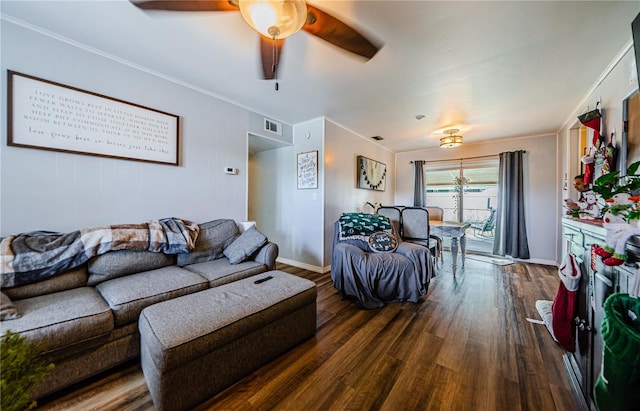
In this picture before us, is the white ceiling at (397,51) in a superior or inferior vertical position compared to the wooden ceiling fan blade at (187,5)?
superior

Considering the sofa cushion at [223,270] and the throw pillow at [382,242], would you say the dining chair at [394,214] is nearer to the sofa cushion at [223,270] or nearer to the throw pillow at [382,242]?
the throw pillow at [382,242]

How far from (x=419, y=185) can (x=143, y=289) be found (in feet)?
17.2

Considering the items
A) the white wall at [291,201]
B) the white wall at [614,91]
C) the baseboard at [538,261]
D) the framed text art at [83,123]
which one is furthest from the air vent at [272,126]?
the baseboard at [538,261]

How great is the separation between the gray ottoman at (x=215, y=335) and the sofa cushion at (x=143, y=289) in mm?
171

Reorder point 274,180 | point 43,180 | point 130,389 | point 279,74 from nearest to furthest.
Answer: point 130,389, point 43,180, point 279,74, point 274,180

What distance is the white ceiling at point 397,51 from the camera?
1504 mm

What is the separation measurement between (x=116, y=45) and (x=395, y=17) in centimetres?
226

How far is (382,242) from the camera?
2.67 metres

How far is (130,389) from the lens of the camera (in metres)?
1.34

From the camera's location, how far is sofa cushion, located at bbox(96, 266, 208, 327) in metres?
1.45

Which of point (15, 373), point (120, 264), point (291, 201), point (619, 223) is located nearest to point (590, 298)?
point (619, 223)

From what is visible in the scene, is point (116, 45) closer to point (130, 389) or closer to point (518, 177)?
point (130, 389)

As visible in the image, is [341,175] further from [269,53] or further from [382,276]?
[269,53]

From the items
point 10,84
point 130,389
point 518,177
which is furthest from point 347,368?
point 518,177
